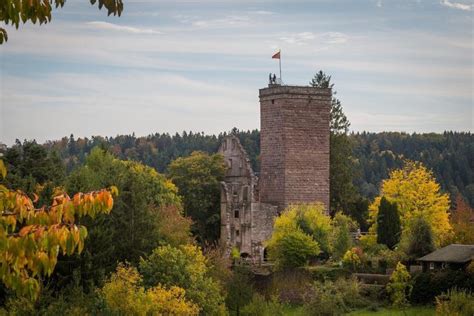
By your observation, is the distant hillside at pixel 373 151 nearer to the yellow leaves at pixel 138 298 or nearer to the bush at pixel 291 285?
the bush at pixel 291 285

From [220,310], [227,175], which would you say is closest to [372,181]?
[227,175]

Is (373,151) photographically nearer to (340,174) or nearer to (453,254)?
(340,174)

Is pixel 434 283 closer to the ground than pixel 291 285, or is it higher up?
higher up

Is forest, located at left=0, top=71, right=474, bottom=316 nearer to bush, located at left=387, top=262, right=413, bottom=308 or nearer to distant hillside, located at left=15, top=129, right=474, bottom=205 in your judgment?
bush, located at left=387, top=262, right=413, bottom=308

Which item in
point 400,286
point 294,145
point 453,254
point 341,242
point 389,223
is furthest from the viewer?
point 294,145

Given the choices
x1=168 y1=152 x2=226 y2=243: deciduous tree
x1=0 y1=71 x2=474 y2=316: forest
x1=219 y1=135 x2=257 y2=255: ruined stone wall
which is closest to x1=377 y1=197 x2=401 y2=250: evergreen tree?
x1=0 y1=71 x2=474 y2=316: forest

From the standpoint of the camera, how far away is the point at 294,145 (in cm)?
6222

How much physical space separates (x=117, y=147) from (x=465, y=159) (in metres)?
52.3

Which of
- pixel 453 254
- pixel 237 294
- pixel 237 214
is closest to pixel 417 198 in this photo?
pixel 453 254

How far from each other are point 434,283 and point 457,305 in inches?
209

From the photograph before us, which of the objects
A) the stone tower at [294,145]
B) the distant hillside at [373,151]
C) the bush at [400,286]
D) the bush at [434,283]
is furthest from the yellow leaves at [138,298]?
the distant hillside at [373,151]

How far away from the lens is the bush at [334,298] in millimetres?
43219

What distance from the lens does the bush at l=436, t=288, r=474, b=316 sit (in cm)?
3853

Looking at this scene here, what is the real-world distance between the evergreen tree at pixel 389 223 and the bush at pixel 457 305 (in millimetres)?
10928
